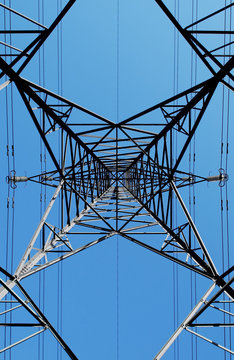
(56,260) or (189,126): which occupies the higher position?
(189,126)

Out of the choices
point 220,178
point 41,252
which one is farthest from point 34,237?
point 220,178

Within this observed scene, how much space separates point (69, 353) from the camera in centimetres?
627

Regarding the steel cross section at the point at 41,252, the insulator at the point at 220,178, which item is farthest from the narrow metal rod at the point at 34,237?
the insulator at the point at 220,178

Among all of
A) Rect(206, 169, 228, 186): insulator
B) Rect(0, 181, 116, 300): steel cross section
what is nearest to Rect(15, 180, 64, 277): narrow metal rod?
Rect(0, 181, 116, 300): steel cross section

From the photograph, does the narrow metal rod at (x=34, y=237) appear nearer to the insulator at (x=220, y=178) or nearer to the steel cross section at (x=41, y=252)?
the steel cross section at (x=41, y=252)

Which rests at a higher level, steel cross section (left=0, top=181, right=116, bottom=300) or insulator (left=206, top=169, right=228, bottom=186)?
insulator (left=206, top=169, right=228, bottom=186)

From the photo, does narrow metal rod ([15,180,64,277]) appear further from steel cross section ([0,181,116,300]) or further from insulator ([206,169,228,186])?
insulator ([206,169,228,186])

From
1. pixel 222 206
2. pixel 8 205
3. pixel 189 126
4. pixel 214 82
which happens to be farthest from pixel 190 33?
pixel 8 205

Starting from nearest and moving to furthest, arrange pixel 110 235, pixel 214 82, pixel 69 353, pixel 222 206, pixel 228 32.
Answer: pixel 69 353 → pixel 228 32 → pixel 214 82 → pixel 222 206 → pixel 110 235

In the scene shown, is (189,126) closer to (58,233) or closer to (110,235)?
(110,235)

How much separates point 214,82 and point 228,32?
1.53m

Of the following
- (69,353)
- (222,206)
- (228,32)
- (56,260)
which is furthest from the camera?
(222,206)

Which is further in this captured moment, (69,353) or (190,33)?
(190,33)

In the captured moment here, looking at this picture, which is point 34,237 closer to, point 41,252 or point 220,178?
point 41,252
